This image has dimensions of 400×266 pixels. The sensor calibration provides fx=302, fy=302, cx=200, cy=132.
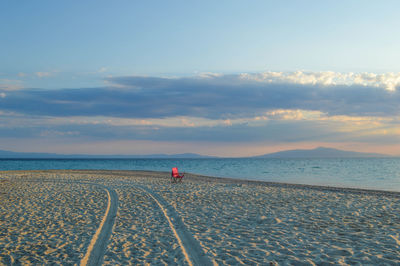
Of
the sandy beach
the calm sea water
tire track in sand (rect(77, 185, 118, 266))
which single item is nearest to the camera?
tire track in sand (rect(77, 185, 118, 266))

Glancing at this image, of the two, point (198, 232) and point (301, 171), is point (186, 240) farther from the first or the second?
point (301, 171)

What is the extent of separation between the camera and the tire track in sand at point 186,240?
6.19 m

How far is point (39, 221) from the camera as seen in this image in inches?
375

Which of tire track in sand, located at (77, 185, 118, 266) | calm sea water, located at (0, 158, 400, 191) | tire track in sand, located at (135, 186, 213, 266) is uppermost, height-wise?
tire track in sand, located at (135, 186, 213, 266)

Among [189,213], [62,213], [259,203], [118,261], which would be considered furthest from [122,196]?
[118,261]

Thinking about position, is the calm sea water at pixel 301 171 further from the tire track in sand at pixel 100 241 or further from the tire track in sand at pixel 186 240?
the tire track in sand at pixel 100 241

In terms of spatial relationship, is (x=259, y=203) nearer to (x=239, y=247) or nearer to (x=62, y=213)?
(x=239, y=247)

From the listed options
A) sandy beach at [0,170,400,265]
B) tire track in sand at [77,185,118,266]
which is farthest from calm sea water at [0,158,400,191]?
tire track in sand at [77,185,118,266]

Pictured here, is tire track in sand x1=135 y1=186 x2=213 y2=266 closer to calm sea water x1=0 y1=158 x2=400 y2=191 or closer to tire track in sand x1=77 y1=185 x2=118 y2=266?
tire track in sand x1=77 y1=185 x2=118 y2=266

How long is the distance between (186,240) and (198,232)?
77cm

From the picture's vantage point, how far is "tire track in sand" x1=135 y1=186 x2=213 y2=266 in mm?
6192

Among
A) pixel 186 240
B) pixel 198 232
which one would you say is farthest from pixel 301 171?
pixel 186 240

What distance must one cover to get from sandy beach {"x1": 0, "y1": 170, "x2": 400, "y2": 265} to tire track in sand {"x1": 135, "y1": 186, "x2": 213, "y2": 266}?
21 mm

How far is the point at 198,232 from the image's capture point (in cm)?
826
